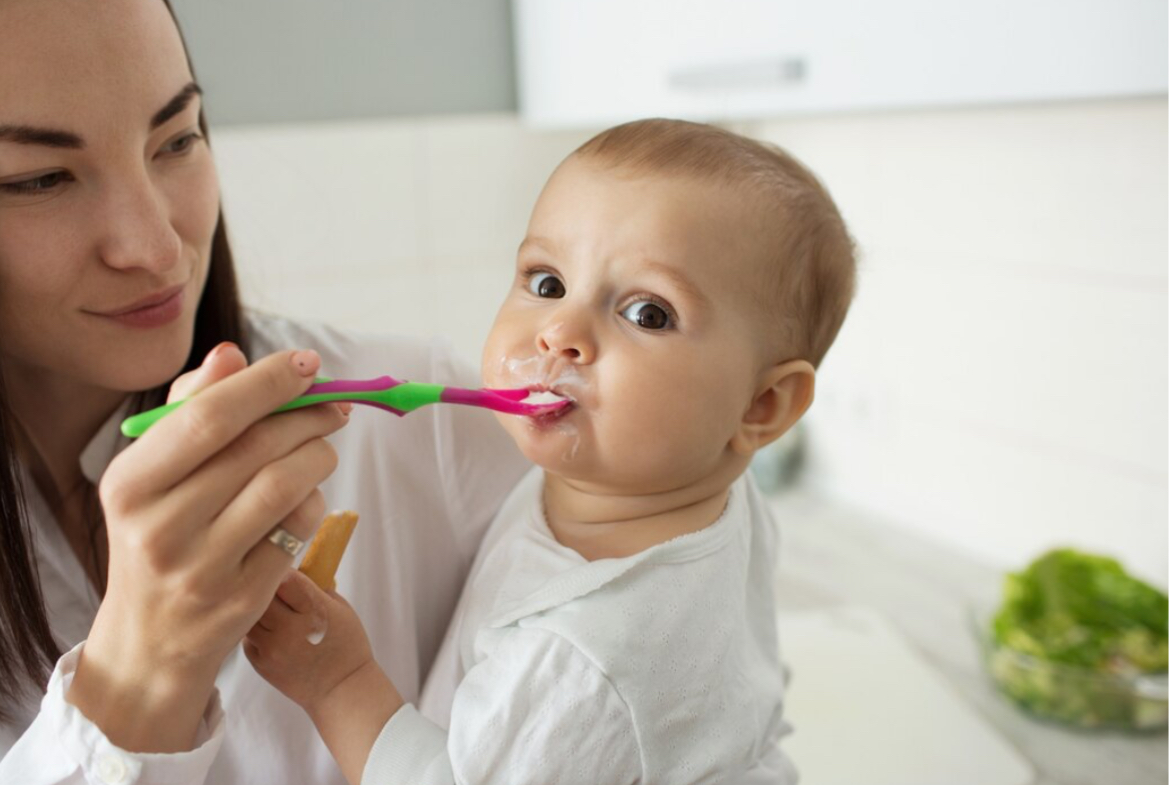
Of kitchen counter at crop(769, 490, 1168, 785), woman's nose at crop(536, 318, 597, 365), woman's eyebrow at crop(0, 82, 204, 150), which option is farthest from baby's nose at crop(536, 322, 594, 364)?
kitchen counter at crop(769, 490, 1168, 785)

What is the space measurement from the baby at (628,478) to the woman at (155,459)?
13cm

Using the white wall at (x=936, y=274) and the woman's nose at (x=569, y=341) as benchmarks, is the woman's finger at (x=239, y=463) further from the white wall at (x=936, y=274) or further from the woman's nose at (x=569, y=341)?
the white wall at (x=936, y=274)

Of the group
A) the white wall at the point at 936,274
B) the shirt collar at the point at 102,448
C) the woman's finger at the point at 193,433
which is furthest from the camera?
the white wall at the point at 936,274

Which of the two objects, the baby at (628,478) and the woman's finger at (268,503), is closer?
the woman's finger at (268,503)

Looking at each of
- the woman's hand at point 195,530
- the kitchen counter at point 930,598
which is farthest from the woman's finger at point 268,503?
the kitchen counter at point 930,598

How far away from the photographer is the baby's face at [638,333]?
0.74 m

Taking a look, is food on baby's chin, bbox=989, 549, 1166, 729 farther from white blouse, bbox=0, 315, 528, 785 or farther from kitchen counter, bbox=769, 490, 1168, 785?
white blouse, bbox=0, 315, 528, 785

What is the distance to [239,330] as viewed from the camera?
1007mm

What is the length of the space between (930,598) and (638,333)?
43.9 inches

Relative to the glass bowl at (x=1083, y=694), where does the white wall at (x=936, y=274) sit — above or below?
above

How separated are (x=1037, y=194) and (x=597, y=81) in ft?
2.34

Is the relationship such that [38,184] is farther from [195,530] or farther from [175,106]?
[195,530]

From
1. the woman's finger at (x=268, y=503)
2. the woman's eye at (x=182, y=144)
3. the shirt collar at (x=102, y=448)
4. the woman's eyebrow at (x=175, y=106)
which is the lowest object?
the shirt collar at (x=102, y=448)

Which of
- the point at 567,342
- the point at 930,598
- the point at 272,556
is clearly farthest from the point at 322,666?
the point at 930,598
